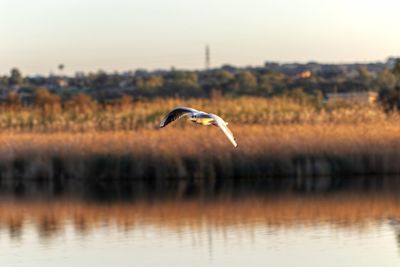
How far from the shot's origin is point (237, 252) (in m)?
15.5

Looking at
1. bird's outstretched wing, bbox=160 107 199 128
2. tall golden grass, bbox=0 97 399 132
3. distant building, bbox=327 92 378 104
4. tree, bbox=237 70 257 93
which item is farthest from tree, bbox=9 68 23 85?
bird's outstretched wing, bbox=160 107 199 128

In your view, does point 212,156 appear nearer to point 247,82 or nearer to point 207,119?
point 207,119

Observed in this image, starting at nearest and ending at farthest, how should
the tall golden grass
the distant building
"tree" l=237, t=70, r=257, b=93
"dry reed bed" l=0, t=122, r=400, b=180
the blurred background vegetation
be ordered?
1. "dry reed bed" l=0, t=122, r=400, b=180
2. the tall golden grass
3. the blurred background vegetation
4. the distant building
5. "tree" l=237, t=70, r=257, b=93

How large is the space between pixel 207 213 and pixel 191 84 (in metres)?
45.7

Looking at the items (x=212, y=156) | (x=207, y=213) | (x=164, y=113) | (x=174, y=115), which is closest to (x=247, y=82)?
(x=164, y=113)

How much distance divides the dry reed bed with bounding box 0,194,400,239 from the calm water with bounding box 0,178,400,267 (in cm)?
2

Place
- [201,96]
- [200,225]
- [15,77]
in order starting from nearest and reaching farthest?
[200,225] < [201,96] < [15,77]

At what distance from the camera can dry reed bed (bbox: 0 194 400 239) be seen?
60.4ft

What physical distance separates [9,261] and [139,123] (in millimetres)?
15486

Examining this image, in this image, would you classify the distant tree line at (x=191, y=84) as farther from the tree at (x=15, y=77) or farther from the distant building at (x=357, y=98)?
the distant building at (x=357, y=98)

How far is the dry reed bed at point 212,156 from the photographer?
2412 centimetres

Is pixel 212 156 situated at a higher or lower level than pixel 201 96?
higher

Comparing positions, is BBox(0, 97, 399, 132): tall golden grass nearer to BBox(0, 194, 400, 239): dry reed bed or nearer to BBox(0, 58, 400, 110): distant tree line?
BBox(0, 194, 400, 239): dry reed bed

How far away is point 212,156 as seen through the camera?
24.1 m
